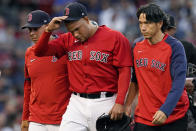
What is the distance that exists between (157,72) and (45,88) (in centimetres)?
166

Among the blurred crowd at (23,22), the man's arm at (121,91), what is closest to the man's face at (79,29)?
the man's arm at (121,91)

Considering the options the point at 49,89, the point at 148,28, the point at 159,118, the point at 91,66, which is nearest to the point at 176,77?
the point at 159,118

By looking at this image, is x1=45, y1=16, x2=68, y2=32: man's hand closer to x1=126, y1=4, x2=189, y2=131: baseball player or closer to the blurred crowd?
x1=126, y1=4, x2=189, y2=131: baseball player

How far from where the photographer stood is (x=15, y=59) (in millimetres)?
11797

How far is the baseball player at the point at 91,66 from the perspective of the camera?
5.17 meters

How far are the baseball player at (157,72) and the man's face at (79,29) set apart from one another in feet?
2.11

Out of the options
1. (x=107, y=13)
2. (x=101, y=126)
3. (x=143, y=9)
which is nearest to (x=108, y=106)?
(x=101, y=126)

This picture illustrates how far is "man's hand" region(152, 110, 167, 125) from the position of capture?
4.57 m

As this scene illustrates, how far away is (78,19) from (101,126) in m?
1.22

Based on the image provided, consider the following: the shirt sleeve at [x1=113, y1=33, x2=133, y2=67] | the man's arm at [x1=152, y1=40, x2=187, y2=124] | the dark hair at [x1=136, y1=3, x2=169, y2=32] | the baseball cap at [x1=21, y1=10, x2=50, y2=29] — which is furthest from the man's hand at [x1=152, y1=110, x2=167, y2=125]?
the baseball cap at [x1=21, y1=10, x2=50, y2=29]

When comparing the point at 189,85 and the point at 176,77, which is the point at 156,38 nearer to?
the point at 176,77

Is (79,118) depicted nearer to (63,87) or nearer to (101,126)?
(101,126)

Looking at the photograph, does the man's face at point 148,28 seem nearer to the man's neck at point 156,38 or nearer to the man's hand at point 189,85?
the man's neck at point 156,38

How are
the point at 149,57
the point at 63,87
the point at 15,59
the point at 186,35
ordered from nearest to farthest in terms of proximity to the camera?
1. the point at 149,57
2. the point at 63,87
3. the point at 15,59
4. the point at 186,35
